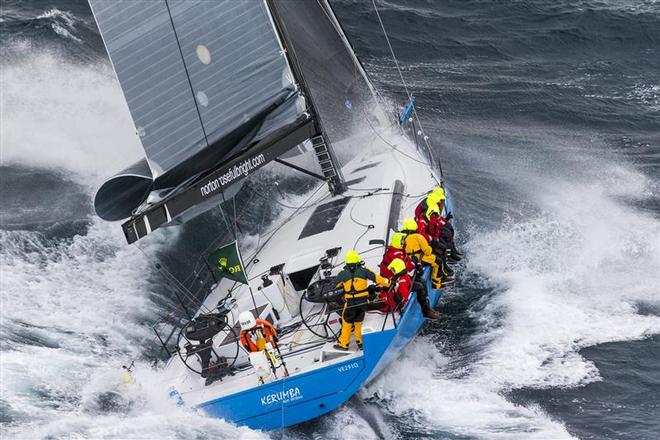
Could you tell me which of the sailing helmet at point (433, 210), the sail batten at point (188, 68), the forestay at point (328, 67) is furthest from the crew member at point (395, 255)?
the forestay at point (328, 67)

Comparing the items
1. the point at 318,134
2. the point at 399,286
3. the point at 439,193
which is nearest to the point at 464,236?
the point at 439,193

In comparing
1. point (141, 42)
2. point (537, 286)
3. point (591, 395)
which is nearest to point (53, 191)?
point (141, 42)

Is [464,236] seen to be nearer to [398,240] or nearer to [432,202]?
[432,202]

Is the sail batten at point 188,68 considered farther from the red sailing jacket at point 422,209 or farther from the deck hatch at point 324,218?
the red sailing jacket at point 422,209

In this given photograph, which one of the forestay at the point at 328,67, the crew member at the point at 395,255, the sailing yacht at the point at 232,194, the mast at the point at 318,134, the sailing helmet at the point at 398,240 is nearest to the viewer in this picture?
the sailing yacht at the point at 232,194

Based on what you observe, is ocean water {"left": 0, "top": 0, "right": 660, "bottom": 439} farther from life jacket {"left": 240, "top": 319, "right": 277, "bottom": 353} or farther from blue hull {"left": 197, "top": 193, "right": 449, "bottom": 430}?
life jacket {"left": 240, "top": 319, "right": 277, "bottom": 353}

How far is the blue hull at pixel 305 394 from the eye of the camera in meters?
9.34

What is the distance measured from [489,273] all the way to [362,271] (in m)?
3.43

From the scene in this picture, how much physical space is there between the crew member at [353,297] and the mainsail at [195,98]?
6.11 feet

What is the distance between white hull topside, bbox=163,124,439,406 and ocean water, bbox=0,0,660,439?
636mm

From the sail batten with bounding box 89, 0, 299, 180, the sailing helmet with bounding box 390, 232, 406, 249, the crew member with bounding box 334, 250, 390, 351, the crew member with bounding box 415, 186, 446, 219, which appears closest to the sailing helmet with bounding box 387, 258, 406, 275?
the crew member with bounding box 334, 250, 390, 351

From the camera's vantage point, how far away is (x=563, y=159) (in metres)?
16.0

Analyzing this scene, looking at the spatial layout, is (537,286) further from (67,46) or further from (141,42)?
(67,46)

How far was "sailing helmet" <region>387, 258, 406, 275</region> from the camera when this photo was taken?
9883mm
